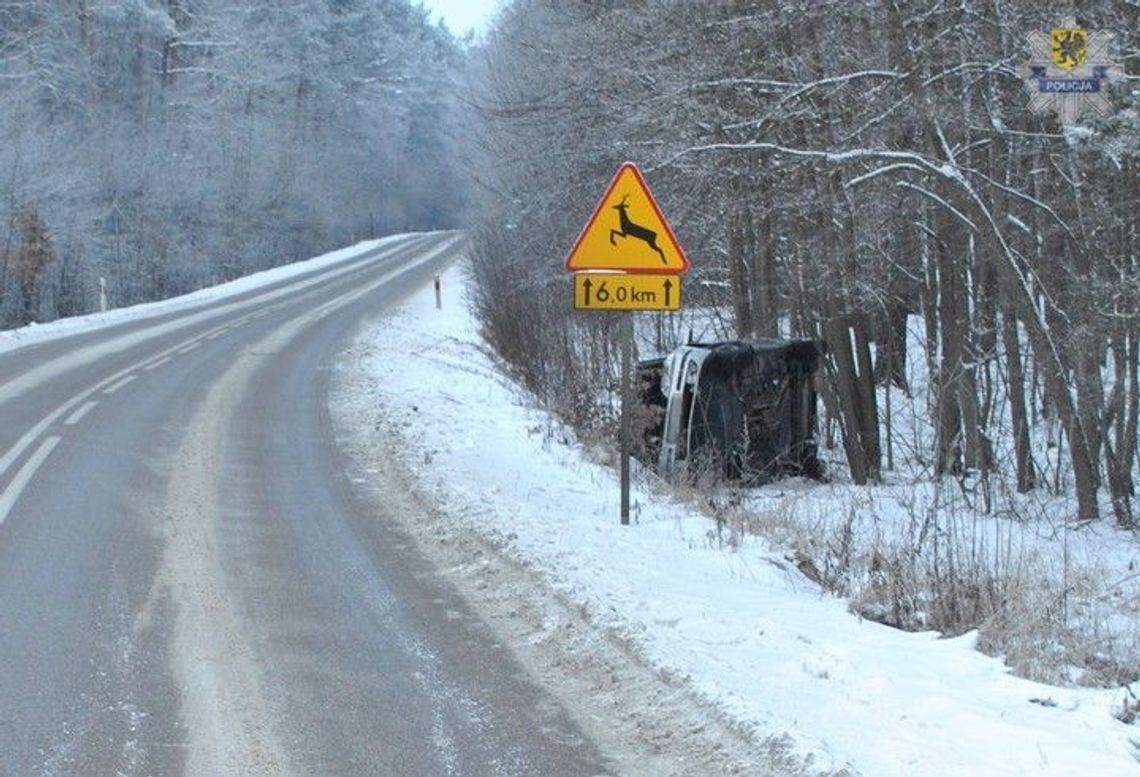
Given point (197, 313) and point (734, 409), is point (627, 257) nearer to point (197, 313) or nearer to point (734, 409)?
point (734, 409)

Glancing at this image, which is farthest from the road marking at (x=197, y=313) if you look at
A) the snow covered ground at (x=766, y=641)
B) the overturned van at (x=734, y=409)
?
the overturned van at (x=734, y=409)

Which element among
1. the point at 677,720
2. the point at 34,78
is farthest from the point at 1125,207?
the point at 34,78

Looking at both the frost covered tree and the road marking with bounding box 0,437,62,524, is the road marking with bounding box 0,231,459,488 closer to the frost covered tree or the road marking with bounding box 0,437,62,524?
the road marking with bounding box 0,437,62,524

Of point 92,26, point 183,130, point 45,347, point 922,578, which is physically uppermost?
point 92,26

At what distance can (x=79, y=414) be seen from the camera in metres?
14.1

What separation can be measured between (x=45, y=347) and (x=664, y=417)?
40.1ft

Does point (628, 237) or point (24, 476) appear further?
point (24, 476)

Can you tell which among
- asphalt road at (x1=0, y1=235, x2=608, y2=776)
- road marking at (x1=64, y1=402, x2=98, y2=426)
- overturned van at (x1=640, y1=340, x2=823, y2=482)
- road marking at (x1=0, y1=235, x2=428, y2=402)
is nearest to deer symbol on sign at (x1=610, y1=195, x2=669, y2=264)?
asphalt road at (x1=0, y1=235, x2=608, y2=776)

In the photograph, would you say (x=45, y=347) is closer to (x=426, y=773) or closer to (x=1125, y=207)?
(x=1125, y=207)

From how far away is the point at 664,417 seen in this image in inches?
586

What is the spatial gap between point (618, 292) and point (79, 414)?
785 centimetres
